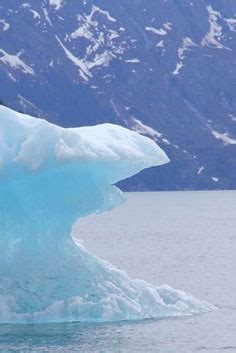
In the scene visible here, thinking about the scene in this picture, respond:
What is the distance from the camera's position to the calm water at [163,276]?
4028 cm

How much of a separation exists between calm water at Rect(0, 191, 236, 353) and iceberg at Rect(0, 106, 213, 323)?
0.71 m

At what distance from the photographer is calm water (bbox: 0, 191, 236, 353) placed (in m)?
40.3

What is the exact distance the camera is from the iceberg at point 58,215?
4166 centimetres

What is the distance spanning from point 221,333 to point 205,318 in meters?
2.36

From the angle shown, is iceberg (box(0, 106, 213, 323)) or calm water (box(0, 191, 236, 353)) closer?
calm water (box(0, 191, 236, 353))

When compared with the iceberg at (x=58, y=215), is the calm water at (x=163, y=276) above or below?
below

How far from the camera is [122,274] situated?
43.5m

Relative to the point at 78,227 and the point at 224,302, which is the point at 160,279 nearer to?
the point at 224,302

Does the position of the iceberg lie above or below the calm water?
above

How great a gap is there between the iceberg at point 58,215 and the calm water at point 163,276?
712 mm

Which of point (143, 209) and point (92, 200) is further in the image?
point (143, 209)

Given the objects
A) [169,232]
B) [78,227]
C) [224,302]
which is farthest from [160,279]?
[78,227]

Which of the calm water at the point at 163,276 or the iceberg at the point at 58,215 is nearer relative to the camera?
the calm water at the point at 163,276

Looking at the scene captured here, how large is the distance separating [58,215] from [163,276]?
24.8 m
